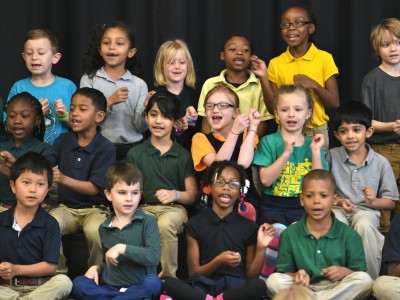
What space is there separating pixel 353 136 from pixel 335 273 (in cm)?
94

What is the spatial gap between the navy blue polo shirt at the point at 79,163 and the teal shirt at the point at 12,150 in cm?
12

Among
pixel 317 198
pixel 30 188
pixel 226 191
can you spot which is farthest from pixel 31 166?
pixel 317 198

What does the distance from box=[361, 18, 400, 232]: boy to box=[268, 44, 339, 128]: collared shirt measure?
0.28m

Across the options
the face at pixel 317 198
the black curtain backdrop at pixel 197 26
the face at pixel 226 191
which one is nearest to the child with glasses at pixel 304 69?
the black curtain backdrop at pixel 197 26

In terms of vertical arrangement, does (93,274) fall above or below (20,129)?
below

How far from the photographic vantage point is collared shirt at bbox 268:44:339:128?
19.2 feet

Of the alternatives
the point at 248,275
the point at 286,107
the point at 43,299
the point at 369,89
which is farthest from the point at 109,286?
the point at 369,89

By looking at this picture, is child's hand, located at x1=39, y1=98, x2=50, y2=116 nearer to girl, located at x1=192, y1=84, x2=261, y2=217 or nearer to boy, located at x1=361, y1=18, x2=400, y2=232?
girl, located at x1=192, y1=84, x2=261, y2=217

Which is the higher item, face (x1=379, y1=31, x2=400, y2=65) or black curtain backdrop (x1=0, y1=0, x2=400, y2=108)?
black curtain backdrop (x1=0, y1=0, x2=400, y2=108)

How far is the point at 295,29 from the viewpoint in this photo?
584 cm

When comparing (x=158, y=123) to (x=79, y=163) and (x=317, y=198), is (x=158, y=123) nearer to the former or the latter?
(x=79, y=163)

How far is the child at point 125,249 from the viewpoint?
Result: 468 cm

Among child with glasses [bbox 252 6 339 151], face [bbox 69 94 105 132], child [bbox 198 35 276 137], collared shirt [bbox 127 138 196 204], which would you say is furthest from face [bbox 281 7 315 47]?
face [bbox 69 94 105 132]

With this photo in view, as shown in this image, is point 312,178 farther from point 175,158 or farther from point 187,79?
point 187,79
